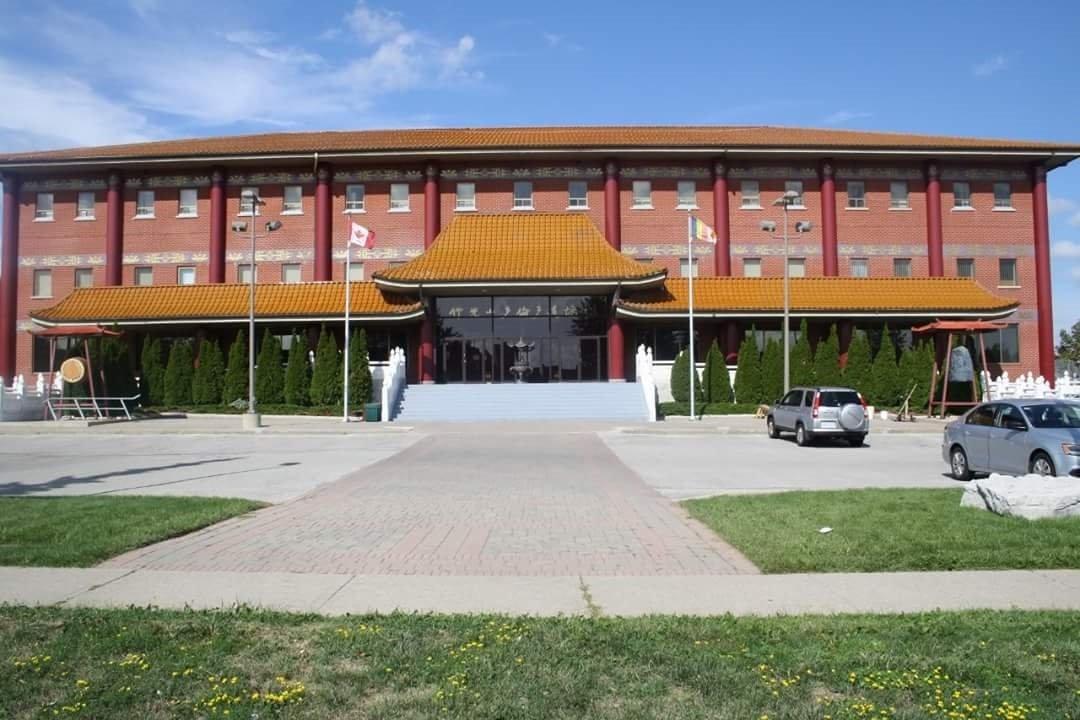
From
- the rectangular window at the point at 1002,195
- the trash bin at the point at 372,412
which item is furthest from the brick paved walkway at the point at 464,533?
the rectangular window at the point at 1002,195

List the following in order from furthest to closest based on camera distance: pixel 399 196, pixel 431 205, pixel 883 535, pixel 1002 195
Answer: pixel 1002 195 → pixel 399 196 → pixel 431 205 → pixel 883 535

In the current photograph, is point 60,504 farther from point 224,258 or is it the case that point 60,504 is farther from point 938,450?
point 224,258

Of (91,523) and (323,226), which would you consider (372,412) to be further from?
(91,523)

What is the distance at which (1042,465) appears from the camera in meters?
13.5

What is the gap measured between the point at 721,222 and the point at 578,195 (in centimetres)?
768

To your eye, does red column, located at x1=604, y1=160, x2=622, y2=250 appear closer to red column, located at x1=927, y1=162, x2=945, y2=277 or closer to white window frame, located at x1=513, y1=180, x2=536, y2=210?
white window frame, located at x1=513, y1=180, x2=536, y2=210

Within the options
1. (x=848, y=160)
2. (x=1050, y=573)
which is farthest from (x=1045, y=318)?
(x=1050, y=573)

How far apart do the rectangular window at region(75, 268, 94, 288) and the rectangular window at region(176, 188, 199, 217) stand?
19.0ft

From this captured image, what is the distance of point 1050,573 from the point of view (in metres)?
7.75

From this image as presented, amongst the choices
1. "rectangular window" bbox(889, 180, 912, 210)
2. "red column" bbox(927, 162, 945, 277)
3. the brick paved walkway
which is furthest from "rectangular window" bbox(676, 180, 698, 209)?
the brick paved walkway

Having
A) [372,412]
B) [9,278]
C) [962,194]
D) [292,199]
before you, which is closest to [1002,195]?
[962,194]

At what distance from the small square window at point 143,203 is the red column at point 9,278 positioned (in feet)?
21.1

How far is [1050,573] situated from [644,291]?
32798 mm

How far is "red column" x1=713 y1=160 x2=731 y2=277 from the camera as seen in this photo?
143ft
